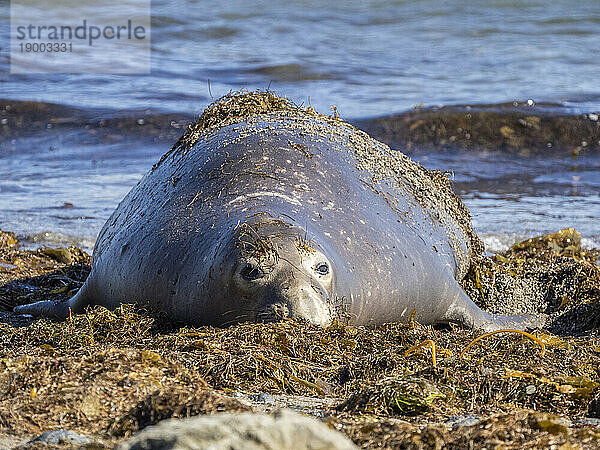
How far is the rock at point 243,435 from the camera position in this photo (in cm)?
164

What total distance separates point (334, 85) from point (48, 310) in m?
14.2

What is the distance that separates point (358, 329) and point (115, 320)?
1198 millimetres

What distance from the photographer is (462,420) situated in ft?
8.77

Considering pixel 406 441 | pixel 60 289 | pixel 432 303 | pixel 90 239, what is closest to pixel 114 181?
pixel 90 239

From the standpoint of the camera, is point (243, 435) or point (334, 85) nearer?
point (243, 435)

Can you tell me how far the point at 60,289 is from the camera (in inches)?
246

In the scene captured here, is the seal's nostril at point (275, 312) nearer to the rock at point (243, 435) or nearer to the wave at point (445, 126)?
the rock at point (243, 435)

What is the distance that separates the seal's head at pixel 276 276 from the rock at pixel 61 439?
1493 millimetres

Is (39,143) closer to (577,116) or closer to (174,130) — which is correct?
(174,130)

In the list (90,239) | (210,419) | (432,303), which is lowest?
(90,239)

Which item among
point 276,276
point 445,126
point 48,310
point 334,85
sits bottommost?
point 48,310

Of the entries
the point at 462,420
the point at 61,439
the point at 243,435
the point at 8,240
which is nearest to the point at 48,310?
the point at 8,240

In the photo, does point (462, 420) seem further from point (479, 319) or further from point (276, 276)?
point (479, 319)

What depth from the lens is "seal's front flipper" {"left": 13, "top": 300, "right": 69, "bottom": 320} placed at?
5305mm
